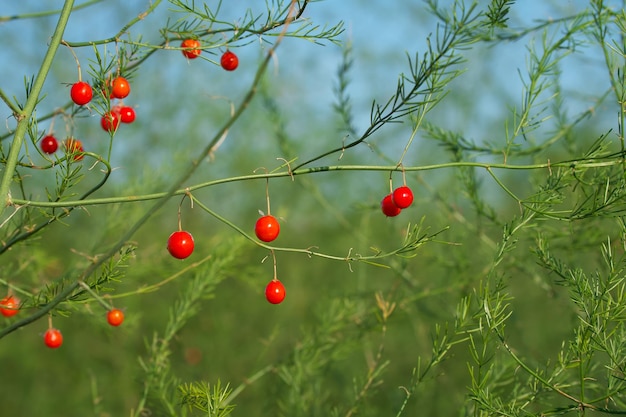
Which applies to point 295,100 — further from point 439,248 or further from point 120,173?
point 439,248

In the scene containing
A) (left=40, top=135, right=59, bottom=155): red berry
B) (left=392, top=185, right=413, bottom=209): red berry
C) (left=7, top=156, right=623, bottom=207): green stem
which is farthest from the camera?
(left=40, top=135, right=59, bottom=155): red berry

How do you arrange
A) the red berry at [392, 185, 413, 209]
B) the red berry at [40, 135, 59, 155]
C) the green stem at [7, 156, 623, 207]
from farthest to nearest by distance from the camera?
the red berry at [40, 135, 59, 155] < the red berry at [392, 185, 413, 209] < the green stem at [7, 156, 623, 207]

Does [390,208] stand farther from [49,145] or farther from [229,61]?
[49,145]

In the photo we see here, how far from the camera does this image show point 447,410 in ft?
7.00

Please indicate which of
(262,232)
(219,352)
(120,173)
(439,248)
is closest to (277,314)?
(219,352)

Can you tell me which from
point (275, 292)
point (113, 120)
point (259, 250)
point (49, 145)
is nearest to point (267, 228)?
point (275, 292)

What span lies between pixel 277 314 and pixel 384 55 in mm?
1511

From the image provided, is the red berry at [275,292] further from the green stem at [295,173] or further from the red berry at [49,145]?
the red berry at [49,145]

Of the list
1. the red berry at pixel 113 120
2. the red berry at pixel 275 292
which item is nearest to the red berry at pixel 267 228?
the red berry at pixel 275 292

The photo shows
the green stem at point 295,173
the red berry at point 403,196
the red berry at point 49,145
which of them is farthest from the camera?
the red berry at point 49,145

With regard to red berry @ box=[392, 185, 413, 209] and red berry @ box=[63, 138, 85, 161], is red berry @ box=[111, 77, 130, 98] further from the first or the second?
red berry @ box=[392, 185, 413, 209]

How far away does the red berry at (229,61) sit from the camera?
742 millimetres

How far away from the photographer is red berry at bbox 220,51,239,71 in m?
0.74

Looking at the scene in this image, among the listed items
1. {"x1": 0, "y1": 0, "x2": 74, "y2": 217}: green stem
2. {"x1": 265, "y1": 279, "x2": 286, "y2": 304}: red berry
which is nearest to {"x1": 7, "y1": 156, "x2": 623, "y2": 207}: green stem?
{"x1": 0, "y1": 0, "x2": 74, "y2": 217}: green stem
